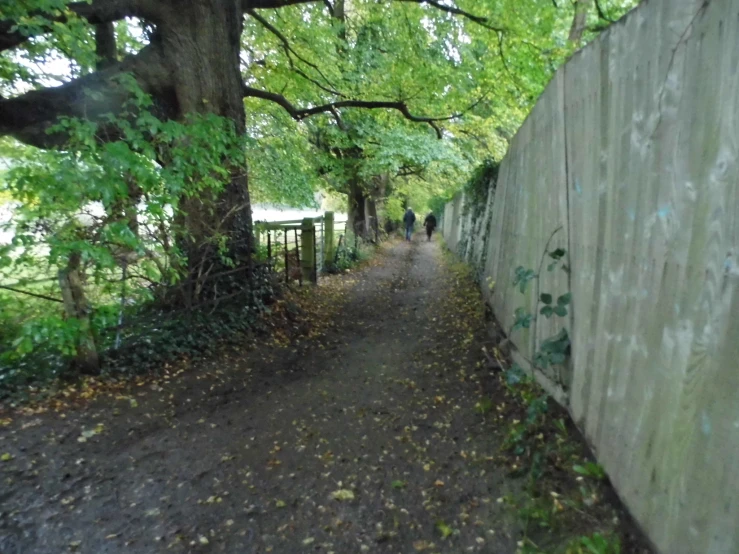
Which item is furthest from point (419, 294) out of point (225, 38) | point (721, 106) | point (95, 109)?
point (721, 106)

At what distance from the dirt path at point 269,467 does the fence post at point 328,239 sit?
731 cm

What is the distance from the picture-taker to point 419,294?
412 inches

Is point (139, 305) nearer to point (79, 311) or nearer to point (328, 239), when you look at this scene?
point (79, 311)

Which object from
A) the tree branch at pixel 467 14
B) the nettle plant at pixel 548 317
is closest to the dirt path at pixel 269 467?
the nettle plant at pixel 548 317

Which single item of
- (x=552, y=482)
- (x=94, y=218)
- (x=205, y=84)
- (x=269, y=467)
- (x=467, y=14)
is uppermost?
(x=467, y=14)

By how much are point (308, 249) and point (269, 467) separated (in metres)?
7.40

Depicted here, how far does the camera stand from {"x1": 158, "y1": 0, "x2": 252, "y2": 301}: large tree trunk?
6.31 metres

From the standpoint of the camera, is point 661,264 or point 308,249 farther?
point 308,249

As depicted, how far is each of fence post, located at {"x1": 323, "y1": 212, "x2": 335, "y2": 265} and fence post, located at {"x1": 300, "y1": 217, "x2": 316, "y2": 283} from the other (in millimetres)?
2072

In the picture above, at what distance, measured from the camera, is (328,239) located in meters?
13.2

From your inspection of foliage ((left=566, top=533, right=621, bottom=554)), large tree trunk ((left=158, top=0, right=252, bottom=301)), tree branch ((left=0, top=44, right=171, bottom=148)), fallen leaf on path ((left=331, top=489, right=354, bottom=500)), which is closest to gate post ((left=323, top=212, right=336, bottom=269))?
large tree trunk ((left=158, top=0, right=252, bottom=301))

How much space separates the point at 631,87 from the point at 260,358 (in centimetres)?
500

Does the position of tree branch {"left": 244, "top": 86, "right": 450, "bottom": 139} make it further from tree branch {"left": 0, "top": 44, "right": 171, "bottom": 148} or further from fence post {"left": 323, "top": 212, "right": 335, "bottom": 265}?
fence post {"left": 323, "top": 212, "right": 335, "bottom": 265}

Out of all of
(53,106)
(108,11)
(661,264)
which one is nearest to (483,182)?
(108,11)
